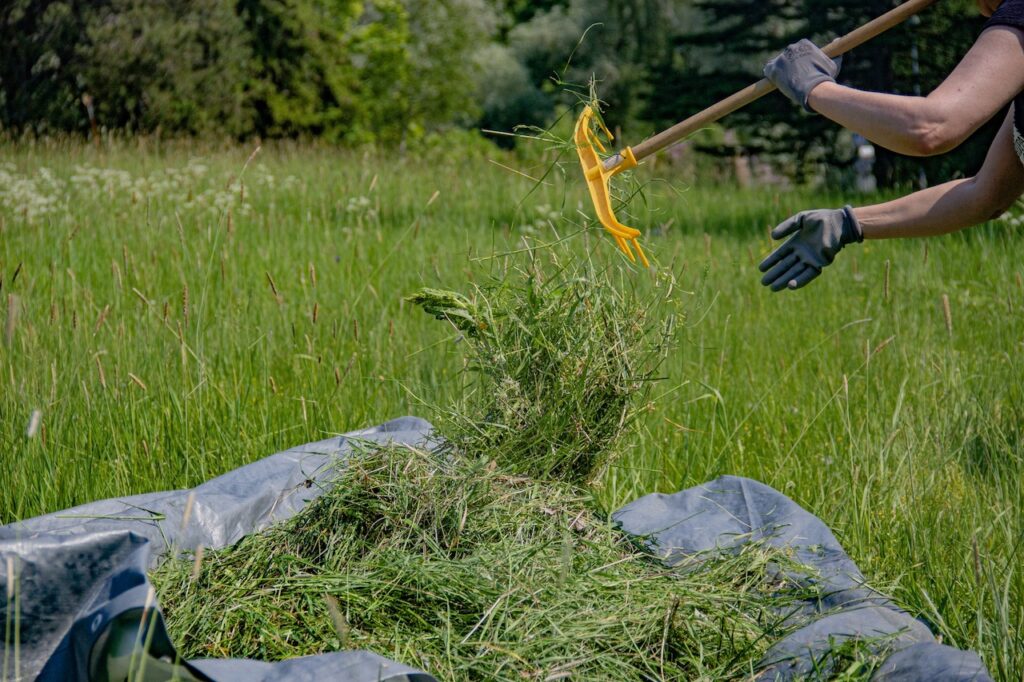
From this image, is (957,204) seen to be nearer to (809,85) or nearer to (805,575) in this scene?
(809,85)

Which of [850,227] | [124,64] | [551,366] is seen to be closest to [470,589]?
[551,366]

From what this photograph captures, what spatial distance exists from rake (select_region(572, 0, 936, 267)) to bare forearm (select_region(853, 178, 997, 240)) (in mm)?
468

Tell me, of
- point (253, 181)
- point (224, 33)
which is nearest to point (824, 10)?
point (253, 181)

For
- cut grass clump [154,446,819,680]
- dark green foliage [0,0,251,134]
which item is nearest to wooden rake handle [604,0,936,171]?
cut grass clump [154,446,819,680]

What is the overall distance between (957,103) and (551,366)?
97 centimetres

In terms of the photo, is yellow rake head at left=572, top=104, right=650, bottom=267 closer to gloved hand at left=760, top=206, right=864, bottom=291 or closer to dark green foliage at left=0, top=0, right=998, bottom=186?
gloved hand at left=760, top=206, right=864, bottom=291

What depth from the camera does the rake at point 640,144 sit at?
2.13m

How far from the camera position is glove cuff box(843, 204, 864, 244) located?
8.08 feet

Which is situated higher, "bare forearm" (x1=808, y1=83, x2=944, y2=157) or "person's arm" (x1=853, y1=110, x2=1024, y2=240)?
"bare forearm" (x1=808, y1=83, x2=944, y2=157)

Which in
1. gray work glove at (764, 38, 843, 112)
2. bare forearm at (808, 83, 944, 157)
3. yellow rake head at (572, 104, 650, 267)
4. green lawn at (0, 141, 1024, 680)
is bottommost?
green lawn at (0, 141, 1024, 680)

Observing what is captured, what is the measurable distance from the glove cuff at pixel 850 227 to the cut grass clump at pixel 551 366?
50 centimetres

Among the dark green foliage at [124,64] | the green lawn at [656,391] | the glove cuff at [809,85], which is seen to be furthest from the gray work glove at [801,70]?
the dark green foliage at [124,64]

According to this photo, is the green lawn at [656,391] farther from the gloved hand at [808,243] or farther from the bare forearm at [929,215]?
the bare forearm at [929,215]

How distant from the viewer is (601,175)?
7.43 ft
